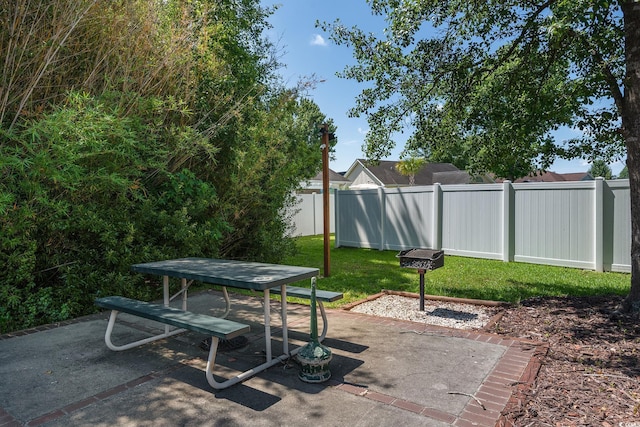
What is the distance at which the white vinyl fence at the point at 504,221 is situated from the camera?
21.9 feet

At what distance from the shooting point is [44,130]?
349 centimetres

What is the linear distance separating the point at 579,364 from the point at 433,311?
69.1 inches

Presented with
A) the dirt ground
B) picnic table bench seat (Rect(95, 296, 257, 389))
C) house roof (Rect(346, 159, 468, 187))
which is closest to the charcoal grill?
the dirt ground

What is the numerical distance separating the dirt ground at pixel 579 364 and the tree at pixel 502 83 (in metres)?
0.54

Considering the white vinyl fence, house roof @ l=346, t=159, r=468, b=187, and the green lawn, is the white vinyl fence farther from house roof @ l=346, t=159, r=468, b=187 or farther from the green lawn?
house roof @ l=346, t=159, r=468, b=187

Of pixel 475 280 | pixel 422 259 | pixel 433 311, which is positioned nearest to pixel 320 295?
pixel 422 259

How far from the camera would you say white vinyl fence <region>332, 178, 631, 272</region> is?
6684 millimetres

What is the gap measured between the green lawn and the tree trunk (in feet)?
4.18

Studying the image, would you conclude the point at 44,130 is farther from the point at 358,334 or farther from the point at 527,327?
the point at 527,327

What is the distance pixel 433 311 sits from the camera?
15.3 ft

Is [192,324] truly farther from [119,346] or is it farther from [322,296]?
[119,346]

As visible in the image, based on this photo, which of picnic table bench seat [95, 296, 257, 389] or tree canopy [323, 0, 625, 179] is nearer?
picnic table bench seat [95, 296, 257, 389]

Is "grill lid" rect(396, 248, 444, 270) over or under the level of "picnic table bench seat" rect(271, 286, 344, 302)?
over

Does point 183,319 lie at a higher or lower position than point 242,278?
lower
